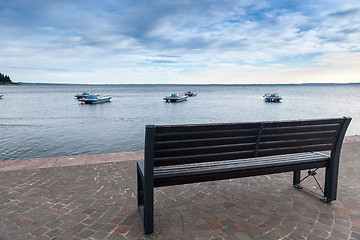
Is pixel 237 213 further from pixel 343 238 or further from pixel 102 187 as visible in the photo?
pixel 102 187

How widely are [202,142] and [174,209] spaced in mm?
1132

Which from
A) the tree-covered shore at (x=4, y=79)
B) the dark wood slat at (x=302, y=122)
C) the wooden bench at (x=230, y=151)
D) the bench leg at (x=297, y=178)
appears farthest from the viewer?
the tree-covered shore at (x=4, y=79)

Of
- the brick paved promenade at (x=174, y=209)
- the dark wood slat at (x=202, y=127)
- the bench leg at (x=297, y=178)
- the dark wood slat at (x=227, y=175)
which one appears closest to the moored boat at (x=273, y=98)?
the brick paved promenade at (x=174, y=209)

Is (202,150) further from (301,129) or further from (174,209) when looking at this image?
(301,129)

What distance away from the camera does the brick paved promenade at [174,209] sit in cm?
282

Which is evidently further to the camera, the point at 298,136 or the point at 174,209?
the point at 174,209

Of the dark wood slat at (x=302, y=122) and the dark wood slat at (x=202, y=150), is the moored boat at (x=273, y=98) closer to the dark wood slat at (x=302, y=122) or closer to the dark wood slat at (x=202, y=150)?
the dark wood slat at (x=302, y=122)

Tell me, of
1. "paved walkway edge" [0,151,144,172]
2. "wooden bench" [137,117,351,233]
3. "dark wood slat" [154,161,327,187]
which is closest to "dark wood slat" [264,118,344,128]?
"wooden bench" [137,117,351,233]

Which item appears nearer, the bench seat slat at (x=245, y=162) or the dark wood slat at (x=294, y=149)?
the bench seat slat at (x=245, y=162)

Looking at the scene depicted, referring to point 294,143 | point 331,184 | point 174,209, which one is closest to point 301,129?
point 294,143

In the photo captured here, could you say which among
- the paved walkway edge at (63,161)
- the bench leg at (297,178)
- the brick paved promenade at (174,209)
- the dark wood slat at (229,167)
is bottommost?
the brick paved promenade at (174,209)

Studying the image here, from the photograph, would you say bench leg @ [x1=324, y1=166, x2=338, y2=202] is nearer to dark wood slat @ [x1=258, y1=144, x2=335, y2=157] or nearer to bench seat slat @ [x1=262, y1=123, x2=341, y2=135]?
dark wood slat @ [x1=258, y1=144, x2=335, y2=157]

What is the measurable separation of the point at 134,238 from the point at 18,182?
2722 mm

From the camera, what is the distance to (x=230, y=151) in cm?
301
